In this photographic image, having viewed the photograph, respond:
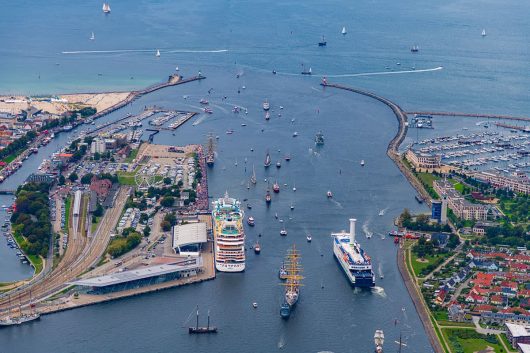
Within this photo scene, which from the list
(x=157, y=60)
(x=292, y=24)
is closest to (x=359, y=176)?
(x=157, y=60)

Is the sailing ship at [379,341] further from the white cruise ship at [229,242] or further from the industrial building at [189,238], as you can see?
the industrial building at [189,238]

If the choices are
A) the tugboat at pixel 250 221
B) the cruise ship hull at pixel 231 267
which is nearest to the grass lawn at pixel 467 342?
the cruise ship hull at pixel 231 267

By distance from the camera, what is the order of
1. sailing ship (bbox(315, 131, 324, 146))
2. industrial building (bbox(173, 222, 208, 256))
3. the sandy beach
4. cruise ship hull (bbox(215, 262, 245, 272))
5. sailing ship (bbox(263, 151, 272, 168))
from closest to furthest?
1. cruise ship hull (bbox(215, 262, 245, 272))
2. industrial building (bbox(173, 222, 208, 256))
3. sailing ship (bbox(263, 151, 272, 168))
4. sailing ship (bbox(315, 131, 324, 146))
5. the sandy beach

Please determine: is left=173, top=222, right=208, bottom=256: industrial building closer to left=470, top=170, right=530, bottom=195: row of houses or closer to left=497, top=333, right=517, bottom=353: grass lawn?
left=497, top=333, right=517, bottom=353: grass lawn

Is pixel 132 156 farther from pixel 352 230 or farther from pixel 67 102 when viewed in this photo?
pixel 352 230

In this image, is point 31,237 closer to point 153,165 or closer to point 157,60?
point 153,165

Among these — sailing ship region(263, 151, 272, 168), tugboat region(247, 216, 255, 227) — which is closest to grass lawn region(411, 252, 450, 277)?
tugboat region(247, 216, 255, 227)
